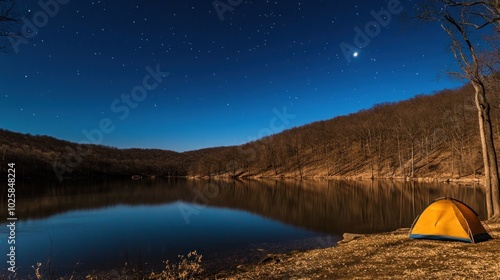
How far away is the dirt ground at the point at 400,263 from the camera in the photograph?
933cm

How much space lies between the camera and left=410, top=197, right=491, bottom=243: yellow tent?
1333 centimetres

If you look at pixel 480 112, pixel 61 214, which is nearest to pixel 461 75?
pixel 480 112

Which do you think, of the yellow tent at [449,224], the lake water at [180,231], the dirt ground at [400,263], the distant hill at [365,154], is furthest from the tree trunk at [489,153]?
the distant hill at [365,154]

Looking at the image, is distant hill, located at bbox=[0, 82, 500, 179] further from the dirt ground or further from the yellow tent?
the dirt ground

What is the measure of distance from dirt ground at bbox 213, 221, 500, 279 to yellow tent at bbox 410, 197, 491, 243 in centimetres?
44

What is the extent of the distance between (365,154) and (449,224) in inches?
4386

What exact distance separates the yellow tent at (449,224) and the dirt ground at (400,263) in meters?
0.44

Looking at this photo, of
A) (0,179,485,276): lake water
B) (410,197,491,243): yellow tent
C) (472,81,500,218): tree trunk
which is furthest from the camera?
(472,81,500,218): tree trunk

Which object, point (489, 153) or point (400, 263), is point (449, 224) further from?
point (489, 153)

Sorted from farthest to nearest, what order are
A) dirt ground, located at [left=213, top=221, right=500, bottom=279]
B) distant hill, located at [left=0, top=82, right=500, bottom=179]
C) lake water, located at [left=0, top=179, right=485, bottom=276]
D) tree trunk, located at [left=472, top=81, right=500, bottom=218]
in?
distant hill, located at [left=0, top=82, right=500, bottom=179] → tree trunk, located at [left=472, top=81, right=500, bottom=218] → lake water, located at [left=0, top=179, right=485, bottom=276] → dirt ground, located at [left=213, top=221, right=500, bottom=279]

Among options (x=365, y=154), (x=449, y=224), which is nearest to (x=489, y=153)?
(x=449, y=224)

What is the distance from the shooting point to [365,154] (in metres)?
119

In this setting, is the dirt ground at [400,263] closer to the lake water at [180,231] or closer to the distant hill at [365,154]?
the lake water at [180,231]

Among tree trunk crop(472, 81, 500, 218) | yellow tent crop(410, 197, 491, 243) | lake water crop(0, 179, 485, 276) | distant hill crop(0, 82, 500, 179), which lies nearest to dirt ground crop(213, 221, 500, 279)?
yellow tent crop(410, 197, 491, 243)
